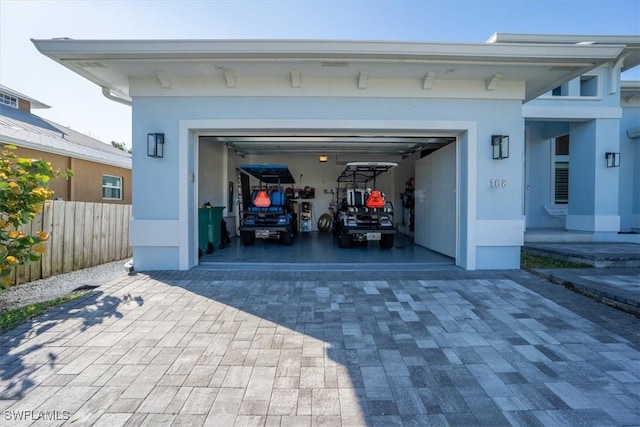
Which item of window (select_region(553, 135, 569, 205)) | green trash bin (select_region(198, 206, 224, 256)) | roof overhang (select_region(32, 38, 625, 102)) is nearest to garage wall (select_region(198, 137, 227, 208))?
green trash bin (select_region(198, 206, 224, 256))

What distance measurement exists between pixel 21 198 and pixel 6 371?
225 cm

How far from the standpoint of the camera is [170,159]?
527 cm

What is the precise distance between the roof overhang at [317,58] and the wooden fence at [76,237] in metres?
2.53

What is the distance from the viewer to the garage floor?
564cm

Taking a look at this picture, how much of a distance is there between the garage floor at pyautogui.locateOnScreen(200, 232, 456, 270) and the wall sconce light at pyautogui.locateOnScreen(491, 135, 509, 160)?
2078mm

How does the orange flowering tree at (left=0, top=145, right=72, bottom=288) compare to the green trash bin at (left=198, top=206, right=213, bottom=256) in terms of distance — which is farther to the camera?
the green trash bin at (left=198, top=206, right=213, bottom=256)

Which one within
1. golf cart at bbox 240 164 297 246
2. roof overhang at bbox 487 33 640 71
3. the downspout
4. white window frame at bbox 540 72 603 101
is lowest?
golf cart at bbox 240 164 297 246

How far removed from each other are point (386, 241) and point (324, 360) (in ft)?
17.1

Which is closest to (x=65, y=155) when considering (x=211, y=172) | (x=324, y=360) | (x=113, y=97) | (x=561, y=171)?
(x=211, y=172)

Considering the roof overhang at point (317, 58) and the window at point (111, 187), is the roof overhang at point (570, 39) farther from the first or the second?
the window at point (111, 187)

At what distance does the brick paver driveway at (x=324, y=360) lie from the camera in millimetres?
1981

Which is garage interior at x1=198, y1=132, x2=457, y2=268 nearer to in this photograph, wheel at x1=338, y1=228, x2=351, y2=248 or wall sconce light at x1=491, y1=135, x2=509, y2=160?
wheel at x1=338, y1=228, x2=351, y2=248

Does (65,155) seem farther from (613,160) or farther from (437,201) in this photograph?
(613,160)

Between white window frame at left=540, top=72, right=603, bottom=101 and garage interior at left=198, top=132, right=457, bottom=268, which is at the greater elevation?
white window frame at left=540, top=72, right=603, bottom=101
